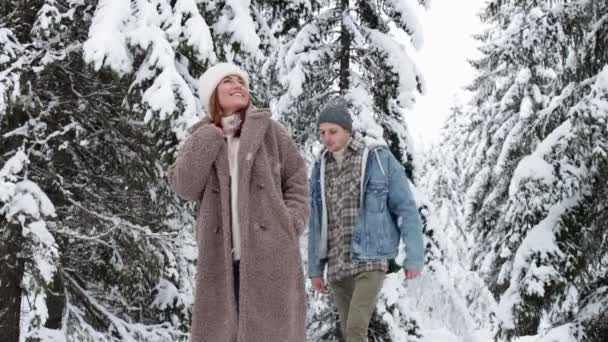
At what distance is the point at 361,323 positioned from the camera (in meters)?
4.69

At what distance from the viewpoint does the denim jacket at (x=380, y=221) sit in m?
4.77

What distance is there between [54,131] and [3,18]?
1376 mm

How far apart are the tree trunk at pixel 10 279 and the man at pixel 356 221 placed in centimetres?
329

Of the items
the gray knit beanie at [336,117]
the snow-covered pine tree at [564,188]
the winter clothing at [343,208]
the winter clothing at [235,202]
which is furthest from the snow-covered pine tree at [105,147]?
the snow-covered pine tree at [564,188]

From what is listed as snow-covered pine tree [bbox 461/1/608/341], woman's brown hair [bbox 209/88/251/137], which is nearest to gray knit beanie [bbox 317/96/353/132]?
woman's brown hair [bbox 209/88/251/137]

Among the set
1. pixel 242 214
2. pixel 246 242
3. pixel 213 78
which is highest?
pixel 213 78

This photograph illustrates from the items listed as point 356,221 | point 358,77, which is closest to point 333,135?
point 356,221

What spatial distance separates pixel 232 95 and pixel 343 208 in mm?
1288

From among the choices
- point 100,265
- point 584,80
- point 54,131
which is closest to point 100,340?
point 100,265

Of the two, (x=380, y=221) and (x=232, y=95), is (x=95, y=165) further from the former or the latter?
(x=232, y=95)

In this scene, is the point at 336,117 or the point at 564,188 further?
the point at 564,188

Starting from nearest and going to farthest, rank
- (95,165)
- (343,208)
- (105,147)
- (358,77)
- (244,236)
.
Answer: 1. (244,236)
2. (343,208)
3. (105,147)
4. (95,165)
5. (358,77)

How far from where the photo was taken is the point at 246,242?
3789mm

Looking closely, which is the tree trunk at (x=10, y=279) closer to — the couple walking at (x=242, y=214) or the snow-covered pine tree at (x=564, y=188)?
the couple walking at (x=242, y=214)
